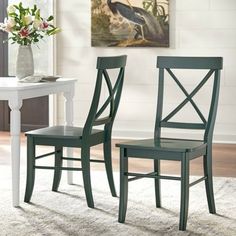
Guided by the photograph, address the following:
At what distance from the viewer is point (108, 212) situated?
457cm

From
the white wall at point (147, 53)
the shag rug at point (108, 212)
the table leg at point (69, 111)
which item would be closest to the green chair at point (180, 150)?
the shag rug at point (108, 212)

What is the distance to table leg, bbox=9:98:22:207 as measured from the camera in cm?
462

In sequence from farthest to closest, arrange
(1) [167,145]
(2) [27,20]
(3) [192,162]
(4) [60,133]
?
(3) [192,162]
(2) [27,20]
(4) [60,133]
(1) [167,145]

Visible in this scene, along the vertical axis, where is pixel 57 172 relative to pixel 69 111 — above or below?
below

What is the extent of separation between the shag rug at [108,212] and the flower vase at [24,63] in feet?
2.67

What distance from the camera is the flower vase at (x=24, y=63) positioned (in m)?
5.15

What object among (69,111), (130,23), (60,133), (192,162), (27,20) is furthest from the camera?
(130,23)

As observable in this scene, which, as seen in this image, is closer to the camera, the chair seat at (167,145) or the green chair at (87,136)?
the chair seat at (167,145)

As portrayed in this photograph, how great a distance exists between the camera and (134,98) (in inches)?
301

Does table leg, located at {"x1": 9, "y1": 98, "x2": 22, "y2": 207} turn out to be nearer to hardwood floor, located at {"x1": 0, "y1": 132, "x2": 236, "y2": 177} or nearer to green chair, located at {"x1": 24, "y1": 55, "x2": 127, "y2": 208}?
green chair, located at {"x1": 24, "y1": 55, "x2": 127, "y2": 208}

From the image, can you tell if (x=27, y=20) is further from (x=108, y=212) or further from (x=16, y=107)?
(x=108, y=212)

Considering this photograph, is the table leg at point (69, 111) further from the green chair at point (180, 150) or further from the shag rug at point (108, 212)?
the green chair at point (180, 150)

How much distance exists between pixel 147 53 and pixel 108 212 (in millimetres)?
3246

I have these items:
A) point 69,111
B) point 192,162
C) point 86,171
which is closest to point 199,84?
point 86,171
